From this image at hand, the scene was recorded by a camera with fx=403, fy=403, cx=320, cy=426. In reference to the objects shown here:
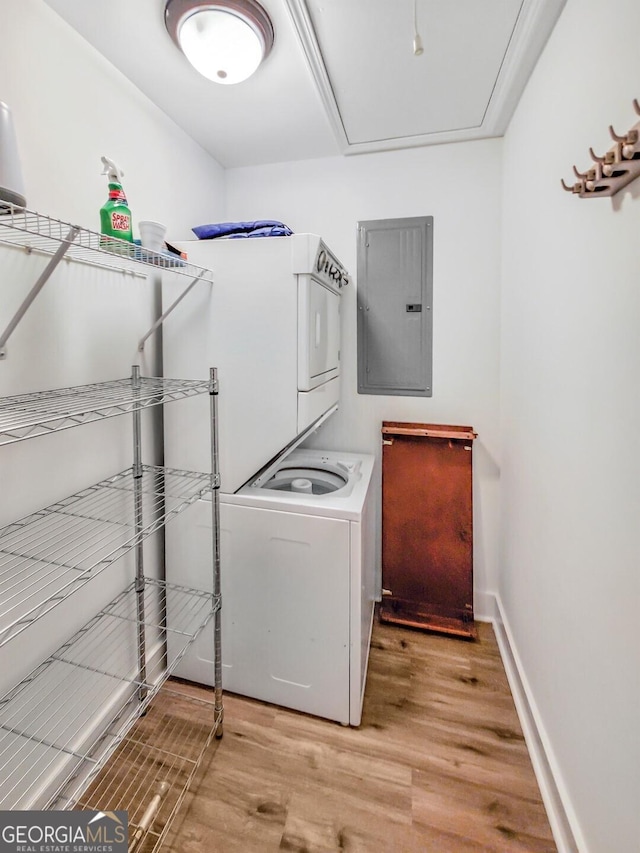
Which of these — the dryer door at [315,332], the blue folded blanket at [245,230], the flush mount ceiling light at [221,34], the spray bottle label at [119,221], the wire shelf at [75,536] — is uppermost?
the flush mount ceiling light at [221,34]

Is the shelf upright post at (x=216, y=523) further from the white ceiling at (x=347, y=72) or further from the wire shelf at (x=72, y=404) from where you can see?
the white ceiling at (x=347, y=72)

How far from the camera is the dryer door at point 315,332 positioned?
151cm

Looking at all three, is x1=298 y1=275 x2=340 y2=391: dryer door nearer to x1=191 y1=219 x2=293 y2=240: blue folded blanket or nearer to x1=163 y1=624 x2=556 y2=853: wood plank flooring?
x1=191 y1=219 x2=293 y2=240: blue folded blanket

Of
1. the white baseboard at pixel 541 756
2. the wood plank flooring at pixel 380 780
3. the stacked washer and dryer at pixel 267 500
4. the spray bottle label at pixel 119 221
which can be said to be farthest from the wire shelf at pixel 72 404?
the white baseboard at pixel 541 756

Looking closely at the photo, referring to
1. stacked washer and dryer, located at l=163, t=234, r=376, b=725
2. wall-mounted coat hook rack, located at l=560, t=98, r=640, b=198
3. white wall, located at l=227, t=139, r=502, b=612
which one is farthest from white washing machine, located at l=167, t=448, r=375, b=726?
wall-mounted coat hook rack, located at l=560, t=98, r=640, b=198

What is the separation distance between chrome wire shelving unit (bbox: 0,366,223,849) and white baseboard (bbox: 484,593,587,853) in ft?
3.82

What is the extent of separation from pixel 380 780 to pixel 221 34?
2.55m

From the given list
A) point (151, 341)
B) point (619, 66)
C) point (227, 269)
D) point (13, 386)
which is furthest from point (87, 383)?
point (619, 66)

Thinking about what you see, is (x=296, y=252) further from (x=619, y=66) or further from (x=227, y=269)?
(x=619, y=66)

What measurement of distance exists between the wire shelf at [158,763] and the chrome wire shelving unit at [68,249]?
1.46 metres

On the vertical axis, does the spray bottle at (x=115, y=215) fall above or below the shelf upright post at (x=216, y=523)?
above

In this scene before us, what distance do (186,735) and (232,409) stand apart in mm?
1282

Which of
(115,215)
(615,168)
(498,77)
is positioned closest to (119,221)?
(115,215)

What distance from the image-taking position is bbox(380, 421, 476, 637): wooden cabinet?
220 centimetres
